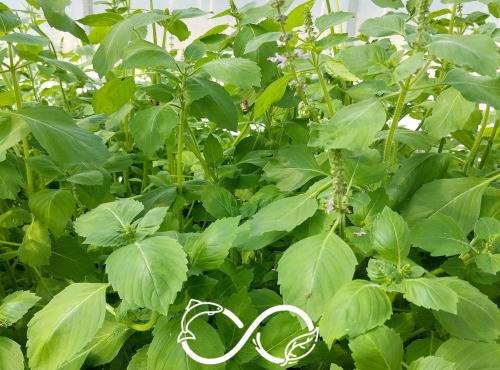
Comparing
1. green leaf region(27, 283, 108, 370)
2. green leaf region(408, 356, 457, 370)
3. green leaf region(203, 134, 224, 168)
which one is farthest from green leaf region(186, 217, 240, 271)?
green leaf region(203, 134, 224, 168)

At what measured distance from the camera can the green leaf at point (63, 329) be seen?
0.50 m

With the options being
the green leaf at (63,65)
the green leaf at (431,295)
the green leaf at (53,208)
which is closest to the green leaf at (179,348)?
the green leaf at (431,295)

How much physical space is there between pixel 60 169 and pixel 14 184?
0.09m

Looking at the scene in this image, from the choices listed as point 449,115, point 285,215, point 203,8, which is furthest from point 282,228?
point 203,8

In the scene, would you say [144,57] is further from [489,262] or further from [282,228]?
[489,262]

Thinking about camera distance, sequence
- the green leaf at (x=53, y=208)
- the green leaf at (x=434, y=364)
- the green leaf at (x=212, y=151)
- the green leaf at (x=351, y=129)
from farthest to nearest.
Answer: the green leaf at (x=212, y=151) < the green leaf at (x=53, y=208) < the green leaf at (x=351, y=129) < the green leaf at (x=434, y=364)

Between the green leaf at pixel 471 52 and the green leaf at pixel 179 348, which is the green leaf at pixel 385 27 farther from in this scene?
the green leaf at pixel 179 348

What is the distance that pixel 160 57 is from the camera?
701 mm

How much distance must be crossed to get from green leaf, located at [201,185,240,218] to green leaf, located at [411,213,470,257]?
10.9 inches

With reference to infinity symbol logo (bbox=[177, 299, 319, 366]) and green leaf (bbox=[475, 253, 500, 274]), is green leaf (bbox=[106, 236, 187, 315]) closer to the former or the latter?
infinity symbol logo (bbox=[177, 299, 319, 366])

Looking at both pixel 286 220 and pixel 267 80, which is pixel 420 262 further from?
pixel 267 80

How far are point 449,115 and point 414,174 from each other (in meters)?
0.10

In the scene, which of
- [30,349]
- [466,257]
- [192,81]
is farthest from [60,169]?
[466,257]

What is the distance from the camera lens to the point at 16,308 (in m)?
0.60
